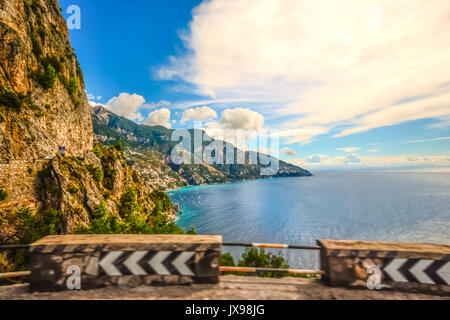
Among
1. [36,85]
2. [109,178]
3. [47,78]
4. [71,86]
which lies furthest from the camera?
[109,178]

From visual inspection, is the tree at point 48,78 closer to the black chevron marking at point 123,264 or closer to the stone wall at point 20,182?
the stone wall at point 20,182

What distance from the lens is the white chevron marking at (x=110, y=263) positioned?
15.9 ft

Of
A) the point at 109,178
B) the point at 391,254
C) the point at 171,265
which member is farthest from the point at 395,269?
the point at 109,178

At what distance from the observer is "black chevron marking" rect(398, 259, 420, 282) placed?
15.6ft

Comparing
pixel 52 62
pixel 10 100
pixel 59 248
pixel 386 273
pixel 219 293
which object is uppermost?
pixel 52 62

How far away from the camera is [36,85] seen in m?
35.8

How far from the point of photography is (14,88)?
103 feet

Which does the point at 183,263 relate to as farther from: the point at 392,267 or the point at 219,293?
the point at 392,267

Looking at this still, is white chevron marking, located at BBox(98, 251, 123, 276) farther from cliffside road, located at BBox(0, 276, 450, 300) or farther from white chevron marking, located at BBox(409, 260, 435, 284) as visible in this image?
white chevron marking, located at BBox(409, 260, 435, 284)

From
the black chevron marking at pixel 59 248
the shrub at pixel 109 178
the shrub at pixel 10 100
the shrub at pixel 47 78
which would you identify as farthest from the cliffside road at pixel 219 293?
the shrub at pixel 109 178

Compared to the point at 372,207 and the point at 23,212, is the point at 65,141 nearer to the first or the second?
the point at 23,212

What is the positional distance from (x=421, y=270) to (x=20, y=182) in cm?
4169

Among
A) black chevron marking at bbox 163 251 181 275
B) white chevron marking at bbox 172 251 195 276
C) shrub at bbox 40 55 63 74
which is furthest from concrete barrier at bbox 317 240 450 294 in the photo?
shrub at bbox 40 55 63 74

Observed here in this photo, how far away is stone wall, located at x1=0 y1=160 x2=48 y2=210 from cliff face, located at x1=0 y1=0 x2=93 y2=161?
1.17 metres
